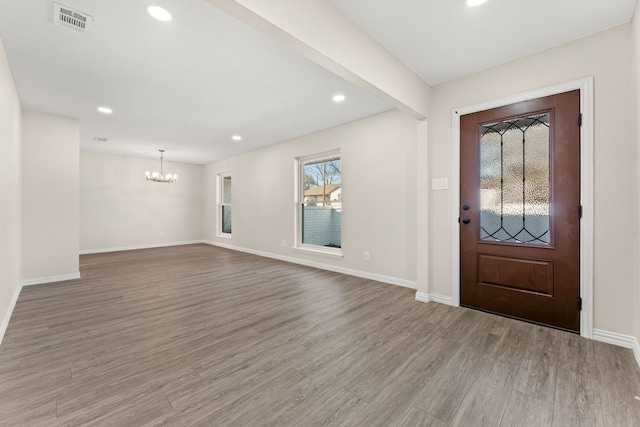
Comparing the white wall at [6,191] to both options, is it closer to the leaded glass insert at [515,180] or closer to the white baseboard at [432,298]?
the white baseboard at [432,298]

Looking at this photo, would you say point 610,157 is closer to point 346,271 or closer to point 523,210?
point 523,210

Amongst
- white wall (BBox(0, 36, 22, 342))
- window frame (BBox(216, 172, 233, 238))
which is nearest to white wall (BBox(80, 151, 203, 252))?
window frame (BBox(216, 172, 233, 238))

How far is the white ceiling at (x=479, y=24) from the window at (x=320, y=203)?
2479mm

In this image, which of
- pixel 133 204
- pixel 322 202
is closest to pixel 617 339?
pixel 322 202

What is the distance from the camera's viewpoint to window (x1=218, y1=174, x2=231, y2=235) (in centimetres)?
807

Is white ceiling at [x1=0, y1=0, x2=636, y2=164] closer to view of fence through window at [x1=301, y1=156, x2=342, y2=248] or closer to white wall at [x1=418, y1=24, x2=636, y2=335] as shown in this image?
white wall at [x1=418, y1=24, x2=636, y2=335]

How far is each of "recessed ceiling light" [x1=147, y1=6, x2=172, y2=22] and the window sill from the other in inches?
149

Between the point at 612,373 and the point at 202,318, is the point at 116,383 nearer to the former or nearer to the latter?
the point at 202,318

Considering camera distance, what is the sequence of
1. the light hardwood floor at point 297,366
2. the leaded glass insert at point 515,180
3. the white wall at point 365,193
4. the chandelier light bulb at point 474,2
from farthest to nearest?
the white wall at point 365,193, the leaded glass insert at point 515,180, the chandelier light bulb at point 474,2, the light hardwood floor at point 297,366

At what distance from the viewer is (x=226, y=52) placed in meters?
2.55

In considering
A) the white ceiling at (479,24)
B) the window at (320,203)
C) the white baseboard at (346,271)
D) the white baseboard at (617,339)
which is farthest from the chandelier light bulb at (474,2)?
the white baseboard at (346,271)

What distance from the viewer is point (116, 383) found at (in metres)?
1.74

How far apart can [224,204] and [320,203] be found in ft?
13.4

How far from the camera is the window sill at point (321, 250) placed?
4.84 m
